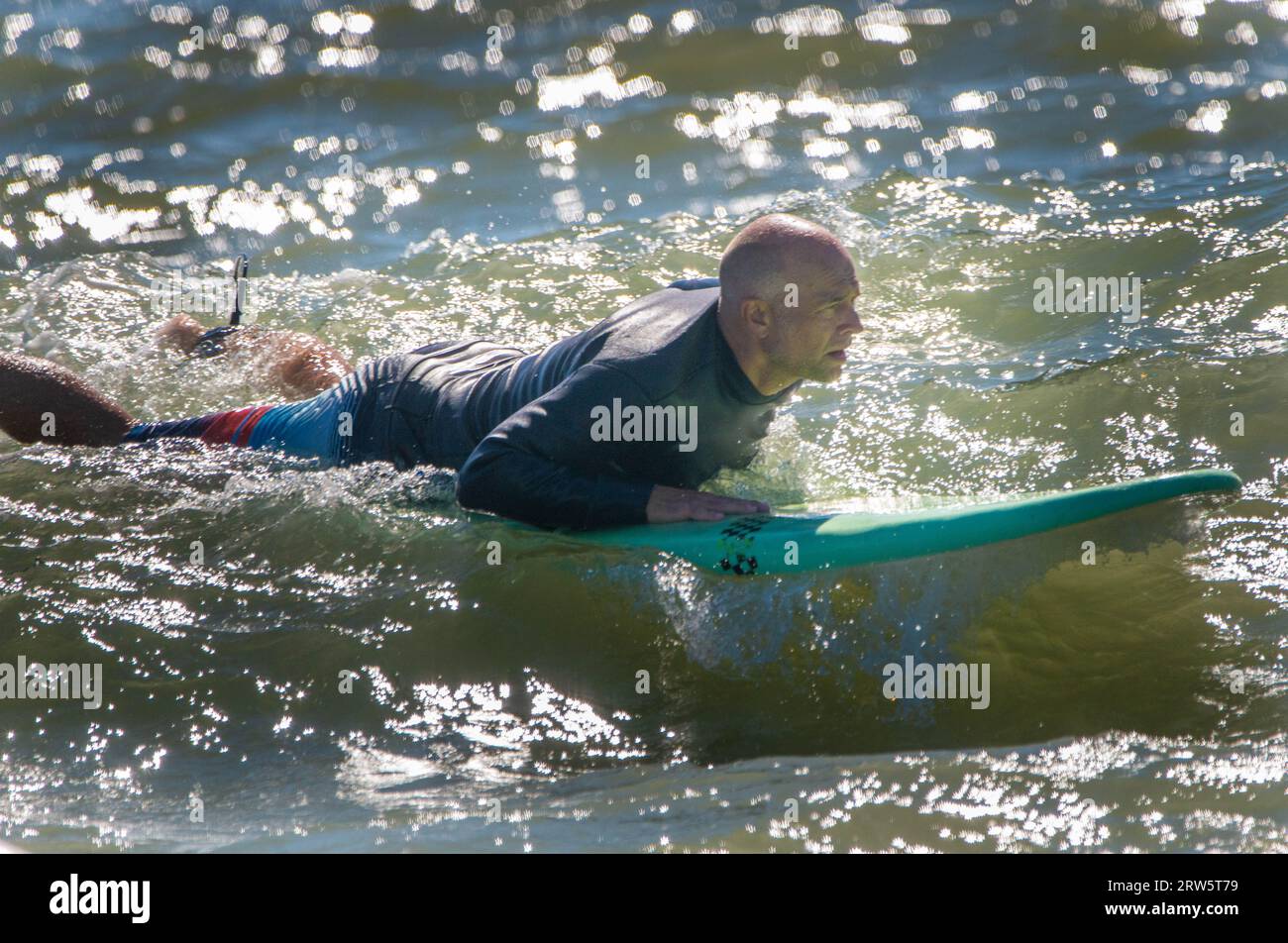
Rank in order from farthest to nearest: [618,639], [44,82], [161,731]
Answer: [44,82] → [618,639] → [161,731]

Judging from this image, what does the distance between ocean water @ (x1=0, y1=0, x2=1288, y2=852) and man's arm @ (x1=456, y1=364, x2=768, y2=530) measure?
0.18 m

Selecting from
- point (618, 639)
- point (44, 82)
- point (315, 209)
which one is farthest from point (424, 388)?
point (44, 82)

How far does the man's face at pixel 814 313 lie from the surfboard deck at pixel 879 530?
50 cm

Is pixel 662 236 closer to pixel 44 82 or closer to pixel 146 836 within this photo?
pixel 146 836

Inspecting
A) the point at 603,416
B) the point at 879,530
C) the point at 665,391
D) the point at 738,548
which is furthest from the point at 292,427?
the point at 879,530

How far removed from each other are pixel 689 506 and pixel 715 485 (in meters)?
0.59

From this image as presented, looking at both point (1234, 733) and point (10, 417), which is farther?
point (10, 417)

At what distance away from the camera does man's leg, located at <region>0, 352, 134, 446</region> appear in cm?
479

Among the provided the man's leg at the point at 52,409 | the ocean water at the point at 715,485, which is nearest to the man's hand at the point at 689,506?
the ocean water at the point at 715,485

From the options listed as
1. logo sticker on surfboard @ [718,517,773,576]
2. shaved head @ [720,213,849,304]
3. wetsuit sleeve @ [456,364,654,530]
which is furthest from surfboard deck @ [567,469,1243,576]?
shaved head @ [720,213,849,304]

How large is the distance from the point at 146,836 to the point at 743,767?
1.42 metres

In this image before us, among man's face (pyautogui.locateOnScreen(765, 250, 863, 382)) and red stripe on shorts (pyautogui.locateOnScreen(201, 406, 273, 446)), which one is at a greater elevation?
man's face (pyautogui.locateOnScreen(765, 250, 863, 382))

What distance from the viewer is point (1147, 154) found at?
25.1 ft

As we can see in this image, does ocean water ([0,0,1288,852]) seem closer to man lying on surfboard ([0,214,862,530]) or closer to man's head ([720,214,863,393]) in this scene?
man lying on surfboard ([0,214,862,530])
